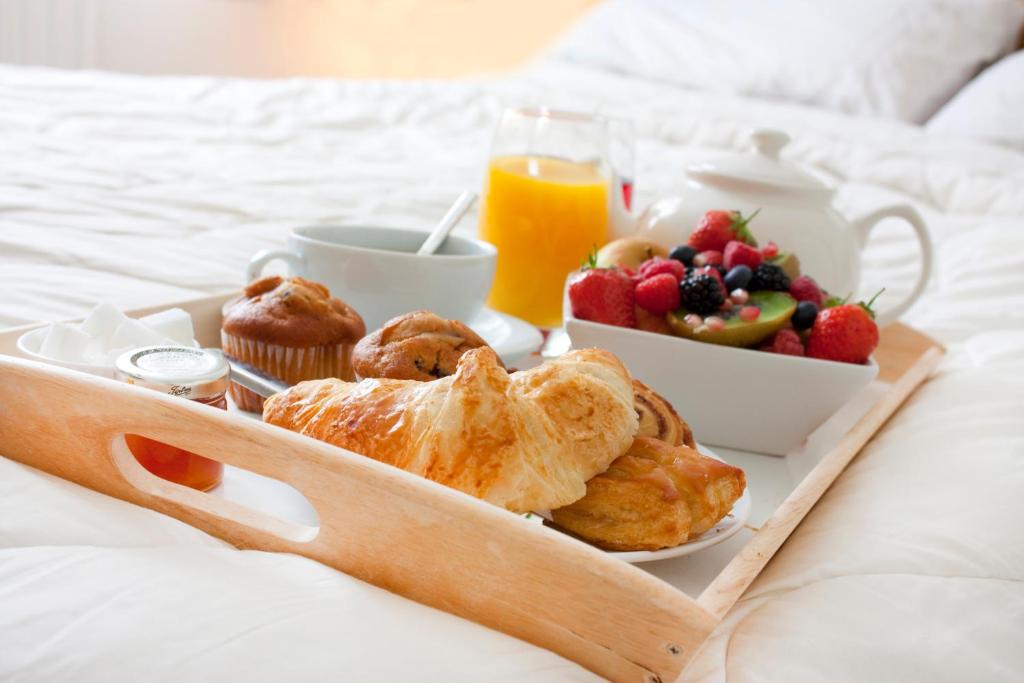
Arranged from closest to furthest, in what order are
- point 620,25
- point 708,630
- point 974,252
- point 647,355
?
point 708,630
point 647,355
point 974,252
point 620,25

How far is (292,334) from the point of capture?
829 millimetres

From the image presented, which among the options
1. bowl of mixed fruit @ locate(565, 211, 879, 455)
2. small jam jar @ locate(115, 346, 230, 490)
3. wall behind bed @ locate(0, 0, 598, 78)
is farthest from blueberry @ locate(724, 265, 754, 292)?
wall behind bed @ locate(0, 0, 598, 78)

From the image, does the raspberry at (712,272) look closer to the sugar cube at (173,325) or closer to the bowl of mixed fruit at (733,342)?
the bowl of mixed fruit at (733,342)

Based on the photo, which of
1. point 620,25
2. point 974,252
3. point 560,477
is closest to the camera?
point 560,477

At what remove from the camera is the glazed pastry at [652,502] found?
1.94 feet

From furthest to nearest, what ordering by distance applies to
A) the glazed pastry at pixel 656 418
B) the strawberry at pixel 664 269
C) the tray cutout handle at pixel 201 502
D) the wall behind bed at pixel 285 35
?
the wall behind bed at pixel 285 35, the strawberry at pixel 664 269, the glazed pastry at pixel 656 418, the tray cutout handle at pixel 201 502

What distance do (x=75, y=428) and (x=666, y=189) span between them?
143cm

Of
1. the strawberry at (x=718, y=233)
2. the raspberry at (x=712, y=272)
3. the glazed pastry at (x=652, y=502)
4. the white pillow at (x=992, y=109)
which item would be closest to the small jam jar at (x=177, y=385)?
the glazed pastry at (x=652, y=502)

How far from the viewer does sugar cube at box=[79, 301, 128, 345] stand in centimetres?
76

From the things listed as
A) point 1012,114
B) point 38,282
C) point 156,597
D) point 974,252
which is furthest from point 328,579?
point 1012,114

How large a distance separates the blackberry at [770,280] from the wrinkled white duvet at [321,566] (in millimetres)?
165

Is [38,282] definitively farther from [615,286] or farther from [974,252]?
[974,252]

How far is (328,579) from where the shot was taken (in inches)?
21.0

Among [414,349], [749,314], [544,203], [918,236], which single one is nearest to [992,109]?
[918,236]
